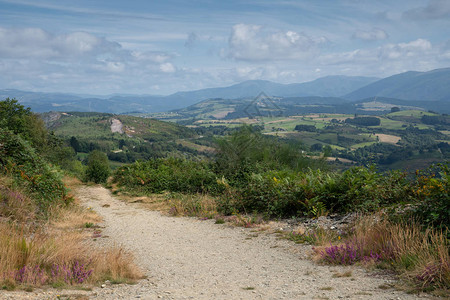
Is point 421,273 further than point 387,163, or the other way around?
point 387,163

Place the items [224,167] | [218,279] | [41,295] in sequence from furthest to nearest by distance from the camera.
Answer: [224,167]
[218,279]
[41,295]

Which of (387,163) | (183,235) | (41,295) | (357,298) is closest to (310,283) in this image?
(357,298)

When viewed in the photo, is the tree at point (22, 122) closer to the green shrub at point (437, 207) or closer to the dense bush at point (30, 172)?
the dense bush at point (30, 172)

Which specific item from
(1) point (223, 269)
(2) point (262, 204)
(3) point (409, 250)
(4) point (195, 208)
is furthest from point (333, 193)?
(4) point (195, 208)

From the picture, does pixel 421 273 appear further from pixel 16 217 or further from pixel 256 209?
pixel 16 217

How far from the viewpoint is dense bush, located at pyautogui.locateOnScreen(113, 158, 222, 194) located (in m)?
15.3

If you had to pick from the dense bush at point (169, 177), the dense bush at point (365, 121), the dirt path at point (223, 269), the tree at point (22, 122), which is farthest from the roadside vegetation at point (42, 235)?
the dense bush at point (365, 121)

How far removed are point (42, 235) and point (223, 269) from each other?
3.25 meters

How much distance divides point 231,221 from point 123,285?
219 inches

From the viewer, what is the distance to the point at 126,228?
9.58 metres

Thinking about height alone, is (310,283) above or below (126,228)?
above

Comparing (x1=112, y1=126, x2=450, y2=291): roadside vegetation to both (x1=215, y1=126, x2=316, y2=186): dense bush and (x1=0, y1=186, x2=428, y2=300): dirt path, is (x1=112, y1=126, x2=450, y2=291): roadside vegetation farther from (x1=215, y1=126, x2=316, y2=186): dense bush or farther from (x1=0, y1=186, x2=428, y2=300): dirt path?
(x1=0, y1=186, x2=428, y2=300): dirt path

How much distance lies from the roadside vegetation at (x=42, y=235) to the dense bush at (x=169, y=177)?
18.5ft

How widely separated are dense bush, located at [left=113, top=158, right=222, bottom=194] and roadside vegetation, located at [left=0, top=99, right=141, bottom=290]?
5.62 metres
